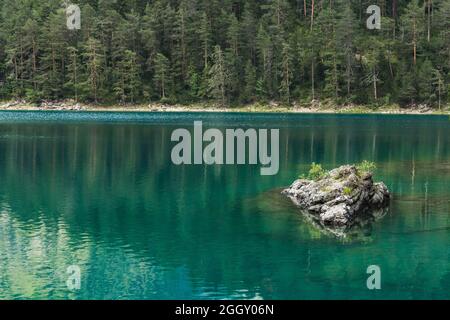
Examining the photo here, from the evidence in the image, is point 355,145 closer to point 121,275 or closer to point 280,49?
point 121,275

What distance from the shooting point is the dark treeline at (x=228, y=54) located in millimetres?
140875

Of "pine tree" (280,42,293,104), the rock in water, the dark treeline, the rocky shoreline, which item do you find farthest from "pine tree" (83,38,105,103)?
the rock in water

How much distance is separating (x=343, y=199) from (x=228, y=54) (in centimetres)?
11873

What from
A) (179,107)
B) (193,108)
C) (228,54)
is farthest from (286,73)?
(179,107)

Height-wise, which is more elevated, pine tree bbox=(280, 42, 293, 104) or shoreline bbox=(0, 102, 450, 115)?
pine tree bbox=(280, 42, 293, 104)

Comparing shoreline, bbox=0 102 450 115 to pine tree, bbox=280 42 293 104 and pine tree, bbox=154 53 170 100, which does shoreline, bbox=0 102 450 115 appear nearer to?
Result: pine tree, bbox=280 42 293 104

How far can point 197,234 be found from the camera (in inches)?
1180

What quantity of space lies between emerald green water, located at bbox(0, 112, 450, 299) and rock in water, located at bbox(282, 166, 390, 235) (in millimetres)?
1146

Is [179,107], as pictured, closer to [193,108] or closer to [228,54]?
[193,108]

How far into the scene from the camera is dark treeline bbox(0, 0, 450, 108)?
14088 centimetres

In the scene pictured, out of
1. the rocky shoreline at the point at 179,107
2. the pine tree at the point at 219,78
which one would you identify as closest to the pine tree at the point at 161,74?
the rocky shoreline at the point at 179,107

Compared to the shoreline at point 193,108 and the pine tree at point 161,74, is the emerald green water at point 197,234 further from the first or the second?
the pine tree at point 161,74

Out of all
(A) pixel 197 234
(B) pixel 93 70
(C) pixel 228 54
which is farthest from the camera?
(B) pixel 93 70

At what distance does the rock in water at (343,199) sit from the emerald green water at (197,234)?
1.15 meters
